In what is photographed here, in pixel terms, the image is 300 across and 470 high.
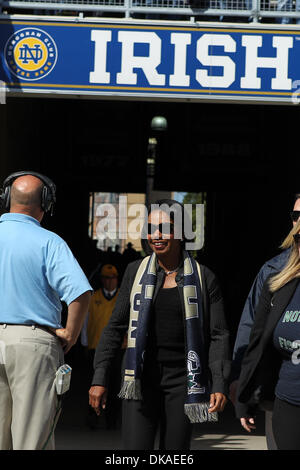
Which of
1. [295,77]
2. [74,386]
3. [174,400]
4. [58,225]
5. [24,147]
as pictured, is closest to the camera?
[174,400]

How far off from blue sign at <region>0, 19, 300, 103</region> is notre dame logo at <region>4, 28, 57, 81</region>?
1 cm

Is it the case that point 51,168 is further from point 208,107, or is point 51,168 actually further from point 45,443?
point 45,443

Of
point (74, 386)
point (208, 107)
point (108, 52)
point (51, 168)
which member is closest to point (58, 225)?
point (51, 168)

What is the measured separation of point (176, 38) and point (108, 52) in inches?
29.9

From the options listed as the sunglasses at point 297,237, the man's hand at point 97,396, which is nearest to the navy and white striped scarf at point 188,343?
the man's hand at point 97,396

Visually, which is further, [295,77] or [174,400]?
[295,77]

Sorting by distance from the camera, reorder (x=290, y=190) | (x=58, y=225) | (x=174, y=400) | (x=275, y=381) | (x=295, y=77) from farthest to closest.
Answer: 1. (x=58, y=225)
2. (x=290, y=190)
3. (x=295, y=77)
4. (x=174, y=400)
5. (x=275, y=381)

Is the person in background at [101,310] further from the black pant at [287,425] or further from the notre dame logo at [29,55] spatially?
the black pant at [287,425]

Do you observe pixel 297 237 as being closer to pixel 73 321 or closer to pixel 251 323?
pixel 251 323

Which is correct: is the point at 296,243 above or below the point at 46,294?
above

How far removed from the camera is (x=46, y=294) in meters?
4.74

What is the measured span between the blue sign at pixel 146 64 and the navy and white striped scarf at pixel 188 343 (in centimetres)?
396

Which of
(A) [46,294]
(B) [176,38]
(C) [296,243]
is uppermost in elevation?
(B) [176,38]

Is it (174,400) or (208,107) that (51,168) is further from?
(174,400)
